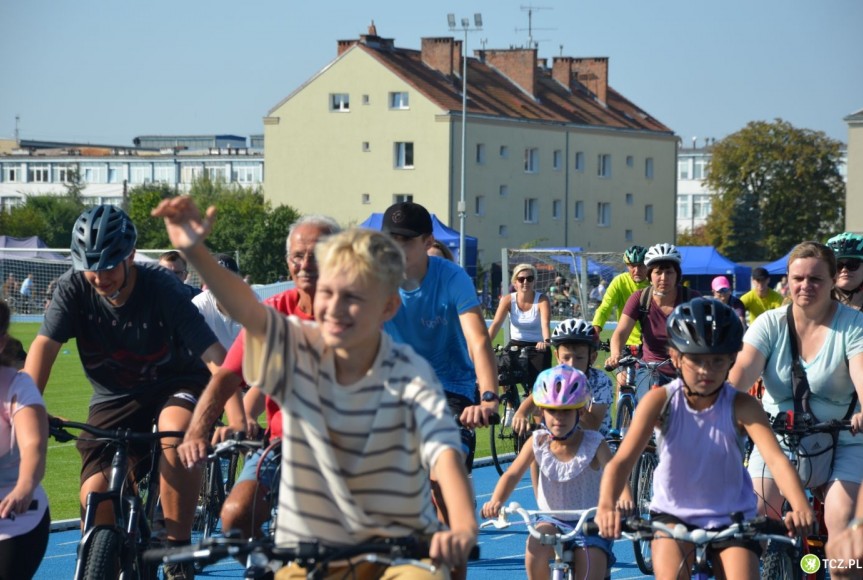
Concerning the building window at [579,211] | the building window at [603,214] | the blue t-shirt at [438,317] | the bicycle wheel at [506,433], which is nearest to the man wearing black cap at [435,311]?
the blue t-shirt at [438,317]

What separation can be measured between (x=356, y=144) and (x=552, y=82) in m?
15.8

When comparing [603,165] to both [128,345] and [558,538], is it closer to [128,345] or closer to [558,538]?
[128,345]

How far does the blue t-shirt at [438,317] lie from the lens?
712 centimetres

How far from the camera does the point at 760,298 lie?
19.1m

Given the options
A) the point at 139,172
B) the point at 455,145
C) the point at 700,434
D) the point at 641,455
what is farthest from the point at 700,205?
the point at 700,434

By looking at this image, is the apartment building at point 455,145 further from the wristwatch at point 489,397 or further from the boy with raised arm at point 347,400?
the boy with raised arm at point 347,400

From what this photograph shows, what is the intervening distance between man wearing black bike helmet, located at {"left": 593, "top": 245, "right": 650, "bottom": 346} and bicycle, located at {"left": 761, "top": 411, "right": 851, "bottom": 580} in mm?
6289

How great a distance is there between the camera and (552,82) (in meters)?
89.9

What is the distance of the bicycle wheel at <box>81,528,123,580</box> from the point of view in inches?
235

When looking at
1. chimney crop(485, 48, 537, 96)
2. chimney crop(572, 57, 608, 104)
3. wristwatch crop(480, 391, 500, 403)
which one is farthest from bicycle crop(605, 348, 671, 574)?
chimney crop(572, 57, 608, 104)

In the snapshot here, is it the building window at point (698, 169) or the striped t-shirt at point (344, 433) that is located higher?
the building window at point (698, 169)

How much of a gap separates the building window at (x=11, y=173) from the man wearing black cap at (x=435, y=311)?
127287 mm

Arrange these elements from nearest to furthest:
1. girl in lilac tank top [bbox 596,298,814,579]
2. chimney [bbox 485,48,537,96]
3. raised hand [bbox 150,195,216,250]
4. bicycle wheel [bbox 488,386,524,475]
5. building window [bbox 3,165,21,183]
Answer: raised hand [bbox 150,195,216,250] < girl in lilac tank top [bbox 596,298,814,579] < bicycle wheel [bbox 488,386,524,475] < chimney [bbox 485,48,537,96] < building window [bbox 3,165,21,183]

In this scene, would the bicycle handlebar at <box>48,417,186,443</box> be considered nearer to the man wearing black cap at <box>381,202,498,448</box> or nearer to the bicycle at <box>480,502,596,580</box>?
the man wearing black cap at <box>381,202,498,448</box>
